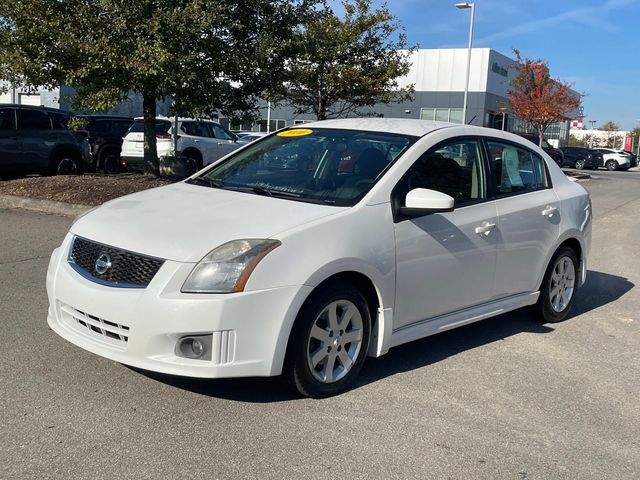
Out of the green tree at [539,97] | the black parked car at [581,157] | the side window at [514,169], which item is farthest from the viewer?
the black parked car at [581,157]

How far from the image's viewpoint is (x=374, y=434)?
11.6 feet

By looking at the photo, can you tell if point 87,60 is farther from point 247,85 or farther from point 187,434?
point 187,434

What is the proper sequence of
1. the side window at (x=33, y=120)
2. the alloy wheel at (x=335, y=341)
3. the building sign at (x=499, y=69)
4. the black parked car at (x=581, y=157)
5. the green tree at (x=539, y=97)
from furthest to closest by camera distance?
the building sign at (x=499, y=69) → the black parked car at (x=581, y=157) → the green tree at (x=539, y=97) → the side window at (x=33, y=120) → the alloy wheel at (x=335, y=341)

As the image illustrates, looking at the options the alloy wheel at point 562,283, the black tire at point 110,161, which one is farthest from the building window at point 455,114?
the alloy wheel at point 562,283

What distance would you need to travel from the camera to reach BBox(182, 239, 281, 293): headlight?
3.48m

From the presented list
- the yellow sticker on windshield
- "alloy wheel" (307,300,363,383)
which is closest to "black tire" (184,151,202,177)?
the yellow sticker on windshield

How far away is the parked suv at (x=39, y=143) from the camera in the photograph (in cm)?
1352

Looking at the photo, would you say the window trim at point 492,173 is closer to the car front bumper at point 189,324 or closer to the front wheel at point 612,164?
the car front bumper at point 189,324

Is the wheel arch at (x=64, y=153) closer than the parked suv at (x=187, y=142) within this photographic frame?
Yes

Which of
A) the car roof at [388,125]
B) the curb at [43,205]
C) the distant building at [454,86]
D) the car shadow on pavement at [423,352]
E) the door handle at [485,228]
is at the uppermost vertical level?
the distant building at [454,86]

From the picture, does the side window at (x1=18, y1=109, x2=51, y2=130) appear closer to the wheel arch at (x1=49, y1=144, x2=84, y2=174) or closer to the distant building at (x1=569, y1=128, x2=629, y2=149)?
the wheel arch at (x1=49, y1=144, x2=84, y2=174)

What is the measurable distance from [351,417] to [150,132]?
10442mm

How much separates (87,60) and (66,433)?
29.6 ft

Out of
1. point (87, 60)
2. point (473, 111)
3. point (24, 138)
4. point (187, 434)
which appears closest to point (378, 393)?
point (187, 434)
